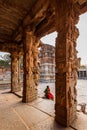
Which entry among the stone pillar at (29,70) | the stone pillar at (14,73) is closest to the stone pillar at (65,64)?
the stone pillar at (29,70)

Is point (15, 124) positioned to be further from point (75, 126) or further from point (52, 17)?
point (52, 17)

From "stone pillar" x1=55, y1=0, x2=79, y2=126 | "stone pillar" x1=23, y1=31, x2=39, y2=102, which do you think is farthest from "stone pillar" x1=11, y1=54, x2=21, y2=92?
"stone pillar" x1=55, y1=0, x2=79, y2=126

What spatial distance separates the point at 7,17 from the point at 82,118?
186 inches

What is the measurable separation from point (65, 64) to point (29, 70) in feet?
9.07

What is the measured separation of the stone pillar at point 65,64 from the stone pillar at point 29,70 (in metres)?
2.45

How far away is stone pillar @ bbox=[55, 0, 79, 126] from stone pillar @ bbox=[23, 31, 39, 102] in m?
2.45

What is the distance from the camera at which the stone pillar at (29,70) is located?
5.52 meters

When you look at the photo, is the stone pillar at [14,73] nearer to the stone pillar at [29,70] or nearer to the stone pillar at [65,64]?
the stone pillar at [29,70]

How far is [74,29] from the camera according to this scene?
3.46m

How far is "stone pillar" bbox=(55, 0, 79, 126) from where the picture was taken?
3078 millimetres

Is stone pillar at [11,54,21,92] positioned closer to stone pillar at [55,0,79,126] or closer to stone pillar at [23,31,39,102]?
stone pillar at [23,31,39,102]

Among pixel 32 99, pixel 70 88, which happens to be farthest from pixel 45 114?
pixel 32 99

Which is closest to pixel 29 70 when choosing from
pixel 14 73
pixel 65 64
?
pixel 65 64

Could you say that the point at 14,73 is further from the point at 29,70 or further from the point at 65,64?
the point at 65,64
